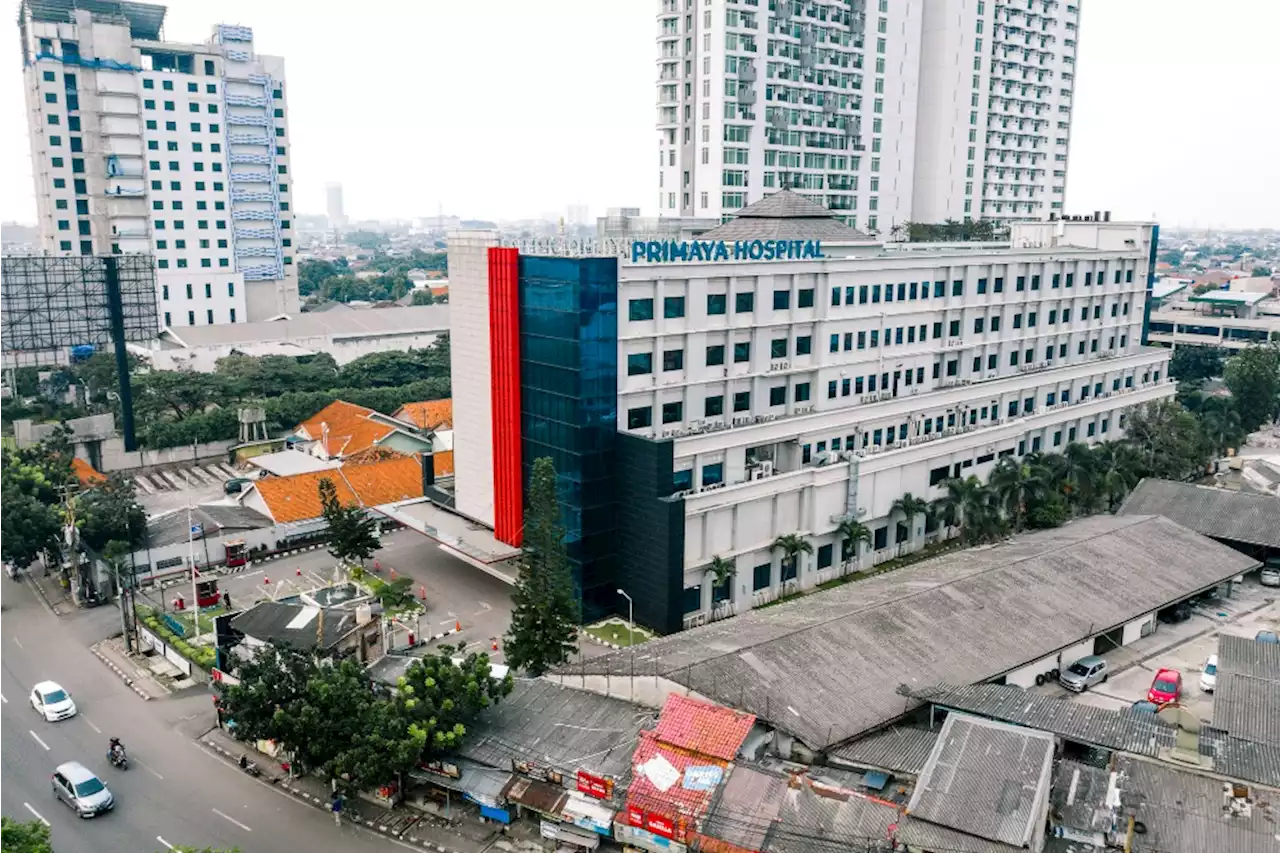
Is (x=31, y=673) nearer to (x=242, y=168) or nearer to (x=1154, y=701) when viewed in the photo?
(x=1154, y=701)

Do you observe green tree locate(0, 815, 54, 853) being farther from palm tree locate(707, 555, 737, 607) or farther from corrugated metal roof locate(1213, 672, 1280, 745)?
corrugated metal roof locate(1213, 672, 1280, 745)

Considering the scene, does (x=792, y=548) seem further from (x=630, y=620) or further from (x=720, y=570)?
(x=630, y=620)

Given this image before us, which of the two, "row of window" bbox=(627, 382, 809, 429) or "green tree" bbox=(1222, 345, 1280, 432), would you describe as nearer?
"row of window" bbox=(627, 382, 809, 429)

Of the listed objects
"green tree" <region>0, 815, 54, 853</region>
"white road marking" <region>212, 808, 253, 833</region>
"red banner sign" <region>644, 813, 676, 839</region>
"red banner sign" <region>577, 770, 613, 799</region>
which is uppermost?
"green tree" <region>0, 815, 54, 853</region>

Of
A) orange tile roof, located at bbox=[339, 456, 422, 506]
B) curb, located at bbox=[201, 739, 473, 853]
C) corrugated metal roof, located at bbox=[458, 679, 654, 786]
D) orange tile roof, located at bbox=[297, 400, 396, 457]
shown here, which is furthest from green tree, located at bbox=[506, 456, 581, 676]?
orange tile roof, located at bbox=[297, 400, 396, 457]

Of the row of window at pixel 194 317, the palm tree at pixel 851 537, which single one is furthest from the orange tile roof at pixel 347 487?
the row of window at pixel 194 317

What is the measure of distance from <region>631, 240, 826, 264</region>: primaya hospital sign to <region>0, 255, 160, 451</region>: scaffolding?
38.3 meters

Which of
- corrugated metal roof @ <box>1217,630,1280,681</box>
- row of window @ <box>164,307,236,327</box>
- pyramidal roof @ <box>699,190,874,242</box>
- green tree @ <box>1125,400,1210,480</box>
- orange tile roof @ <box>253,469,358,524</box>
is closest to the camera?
corrugated metal roof @ <box>1217,630,1280,681</box>

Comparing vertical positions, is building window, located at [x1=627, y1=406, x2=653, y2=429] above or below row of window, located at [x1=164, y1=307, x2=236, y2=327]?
above

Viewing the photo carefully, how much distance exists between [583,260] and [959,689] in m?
22.2

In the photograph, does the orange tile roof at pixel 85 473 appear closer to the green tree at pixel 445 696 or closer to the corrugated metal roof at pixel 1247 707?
the green tree at pixel 445 696

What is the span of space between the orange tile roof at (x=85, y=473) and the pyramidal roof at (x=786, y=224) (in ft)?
135

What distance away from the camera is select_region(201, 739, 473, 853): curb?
96.5 feet

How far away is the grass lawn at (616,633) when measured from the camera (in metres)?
43.2
